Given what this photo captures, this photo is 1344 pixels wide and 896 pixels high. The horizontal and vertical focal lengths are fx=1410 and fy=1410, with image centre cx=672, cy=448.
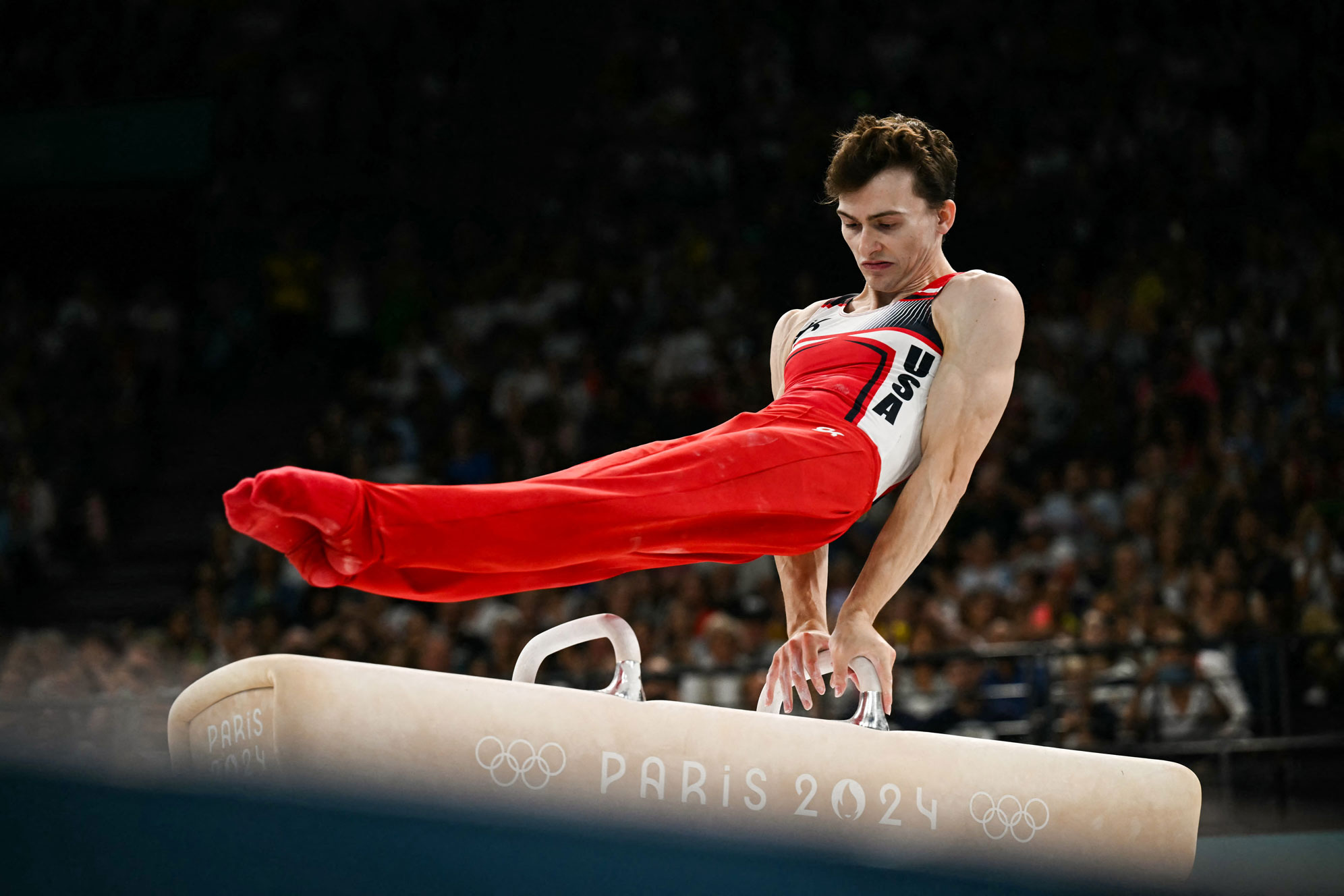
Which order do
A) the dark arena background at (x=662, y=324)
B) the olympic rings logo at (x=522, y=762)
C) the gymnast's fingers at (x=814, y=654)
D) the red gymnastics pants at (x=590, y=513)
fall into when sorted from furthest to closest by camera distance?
the dark arena background at (x=662, y=324)
the gymnast's fingers at (x=814, y=654)
the red gymnastics pants at (x=590, y=513)
the olympic rings logo at (x=522, y=762)

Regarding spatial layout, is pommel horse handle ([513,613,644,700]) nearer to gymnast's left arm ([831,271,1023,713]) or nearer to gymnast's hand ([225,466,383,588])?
gymnast's hand ([225,466,383,588])

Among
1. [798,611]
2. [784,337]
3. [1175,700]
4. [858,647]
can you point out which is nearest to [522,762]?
[858,647]

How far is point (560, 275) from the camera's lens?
32.3ft

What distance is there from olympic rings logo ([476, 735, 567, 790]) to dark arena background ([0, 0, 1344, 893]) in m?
2.06

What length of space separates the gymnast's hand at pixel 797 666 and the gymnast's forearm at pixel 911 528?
0.42 feet

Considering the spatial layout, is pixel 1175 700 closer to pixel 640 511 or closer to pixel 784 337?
pixel 784 337

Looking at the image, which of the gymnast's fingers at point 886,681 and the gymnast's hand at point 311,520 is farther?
the gymnast's fingers at point 886,681

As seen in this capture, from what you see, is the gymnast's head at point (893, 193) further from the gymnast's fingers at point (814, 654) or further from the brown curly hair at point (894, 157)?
the gymnast's fingers at point (814, 654)

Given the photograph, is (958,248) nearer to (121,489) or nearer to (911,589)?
(911,589)

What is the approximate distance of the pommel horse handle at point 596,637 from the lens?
2322mm

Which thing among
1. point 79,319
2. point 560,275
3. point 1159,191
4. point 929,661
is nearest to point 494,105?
point 560,275

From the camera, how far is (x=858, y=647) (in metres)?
2.49

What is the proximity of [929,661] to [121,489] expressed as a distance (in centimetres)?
649

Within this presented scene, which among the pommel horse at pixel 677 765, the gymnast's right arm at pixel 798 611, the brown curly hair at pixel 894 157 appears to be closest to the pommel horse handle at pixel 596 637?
the pommel horse at pixel 677 765
